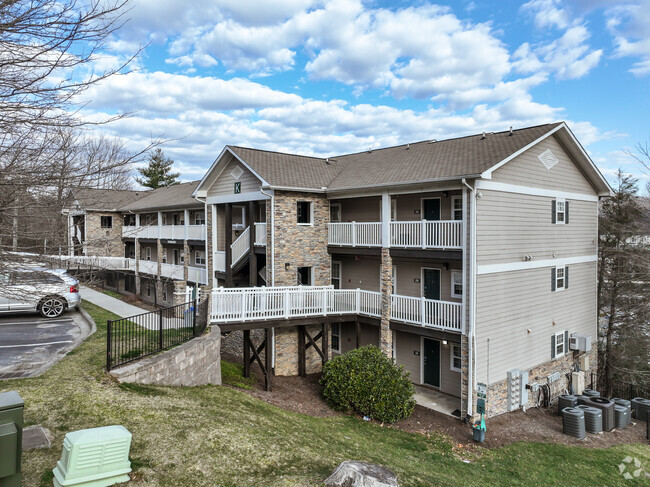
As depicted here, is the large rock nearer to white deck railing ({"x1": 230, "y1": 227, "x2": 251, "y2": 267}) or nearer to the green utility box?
the green utility box

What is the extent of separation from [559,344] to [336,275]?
927cm

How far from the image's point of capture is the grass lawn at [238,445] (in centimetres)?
591

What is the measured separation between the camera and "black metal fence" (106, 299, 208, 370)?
940 cm

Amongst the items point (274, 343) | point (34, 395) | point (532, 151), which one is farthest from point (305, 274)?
point (34, 395)

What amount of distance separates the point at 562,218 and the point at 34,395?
17.3m

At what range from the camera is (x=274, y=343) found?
16.6m

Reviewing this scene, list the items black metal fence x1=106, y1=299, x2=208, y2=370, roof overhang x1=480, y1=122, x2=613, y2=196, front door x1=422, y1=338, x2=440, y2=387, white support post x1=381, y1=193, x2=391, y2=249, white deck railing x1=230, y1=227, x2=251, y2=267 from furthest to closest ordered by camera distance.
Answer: white deck railing x1=230, y1=227, x2=251, y2=267
front door x1=422, y1=338, x2=440, y2=387
white support post x1=381, y1=193, x2=391, y2=249
roof overhang x1=480, y1=122, x2=613, y2=196
black metal fence x1=106, y1=299, x2=208, y2=370

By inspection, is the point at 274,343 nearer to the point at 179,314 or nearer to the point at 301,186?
the point at 179,314

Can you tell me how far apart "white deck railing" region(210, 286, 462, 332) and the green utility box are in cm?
893

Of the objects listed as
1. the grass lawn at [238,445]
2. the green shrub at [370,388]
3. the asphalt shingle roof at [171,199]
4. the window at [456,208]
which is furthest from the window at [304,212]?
the asphalt shingle roof at [171,199]

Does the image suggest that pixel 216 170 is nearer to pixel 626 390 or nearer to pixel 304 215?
pixel 304 215

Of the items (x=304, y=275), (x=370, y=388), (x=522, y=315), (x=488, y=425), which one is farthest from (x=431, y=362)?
(x=304, y=275)

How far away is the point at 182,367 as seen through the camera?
1015 centimetres

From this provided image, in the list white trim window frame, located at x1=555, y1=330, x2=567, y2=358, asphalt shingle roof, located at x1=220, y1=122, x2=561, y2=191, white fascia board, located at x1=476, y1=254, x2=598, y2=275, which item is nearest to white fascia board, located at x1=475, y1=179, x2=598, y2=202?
asphalt shingle roof, located at x1=220, y1=122, x2=561, y2=191
